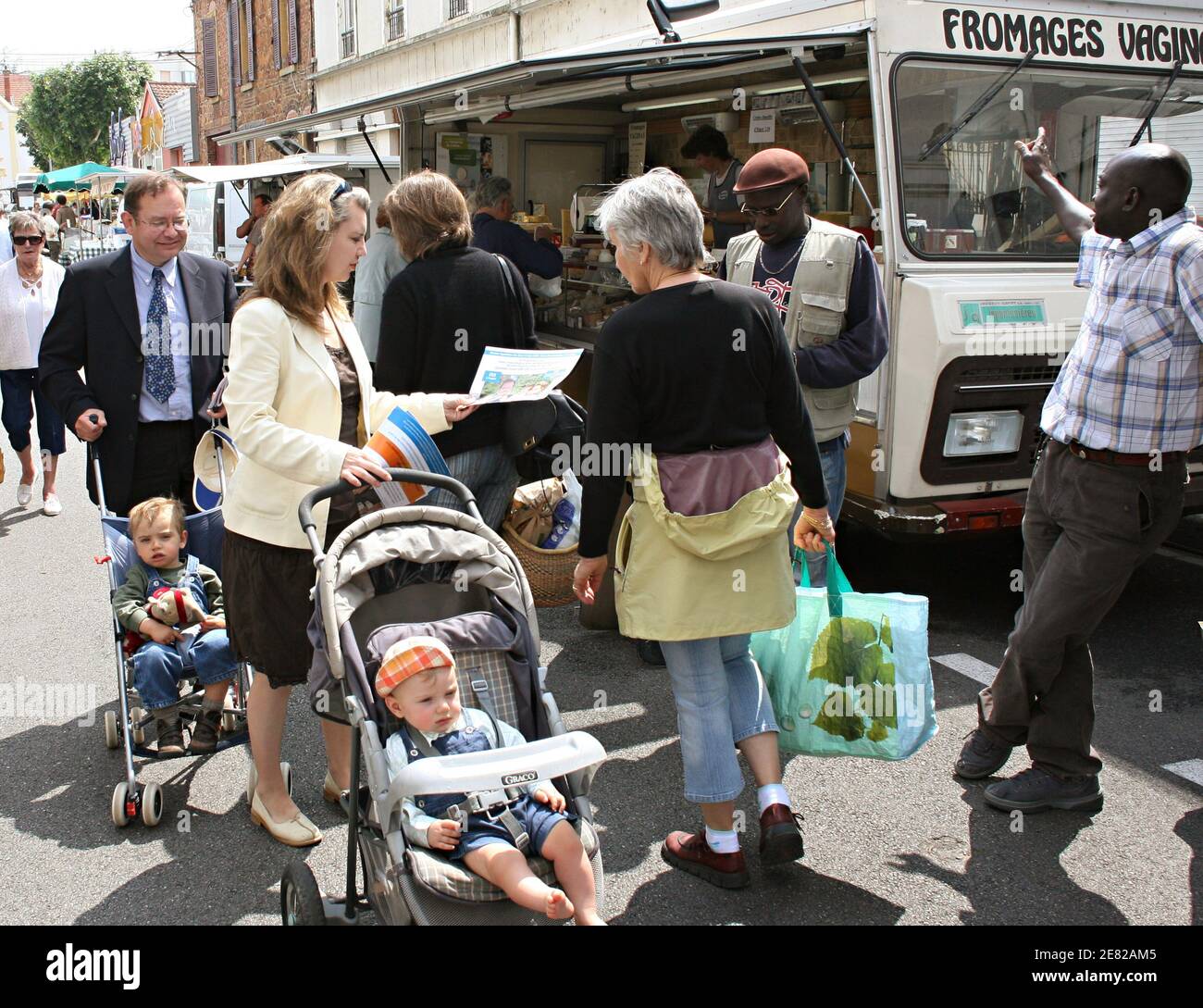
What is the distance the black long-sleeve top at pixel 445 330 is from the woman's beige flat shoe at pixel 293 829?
144 centimetres

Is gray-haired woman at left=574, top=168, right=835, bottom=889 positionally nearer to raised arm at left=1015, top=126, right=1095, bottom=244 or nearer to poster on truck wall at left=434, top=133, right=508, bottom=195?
raised arm at left=1015, top=126, right=1095, bottom=244

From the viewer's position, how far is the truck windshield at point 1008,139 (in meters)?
5.29

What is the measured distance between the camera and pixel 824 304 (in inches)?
174

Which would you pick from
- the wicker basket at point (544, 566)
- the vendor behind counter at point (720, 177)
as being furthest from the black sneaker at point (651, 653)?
the vendor behind counter at point (720, 177)

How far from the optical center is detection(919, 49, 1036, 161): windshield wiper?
5312mm

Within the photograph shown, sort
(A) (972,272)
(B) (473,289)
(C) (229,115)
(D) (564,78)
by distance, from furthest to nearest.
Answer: (C) (229,115) → (D) (564,78) → (A) (972,272) → (B) (473,289)

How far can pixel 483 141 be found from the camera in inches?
358

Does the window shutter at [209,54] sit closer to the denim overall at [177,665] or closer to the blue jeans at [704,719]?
the denim overall at [177,665]

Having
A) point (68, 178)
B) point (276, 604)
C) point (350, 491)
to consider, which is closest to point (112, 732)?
point (276, 604)

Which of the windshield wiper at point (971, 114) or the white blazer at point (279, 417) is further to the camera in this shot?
the windshield wiper at point (971, 114)

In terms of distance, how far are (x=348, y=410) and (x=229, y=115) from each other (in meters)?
31.9

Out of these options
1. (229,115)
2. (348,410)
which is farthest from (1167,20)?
(229,115)
